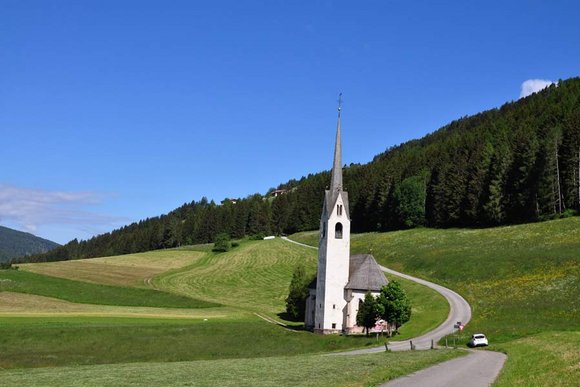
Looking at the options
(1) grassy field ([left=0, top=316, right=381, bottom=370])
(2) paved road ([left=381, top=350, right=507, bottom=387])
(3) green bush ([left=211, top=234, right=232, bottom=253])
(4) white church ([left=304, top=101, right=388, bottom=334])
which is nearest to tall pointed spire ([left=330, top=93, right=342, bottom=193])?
(4) white church ([left=304, top=101, right=388, bottom=334])

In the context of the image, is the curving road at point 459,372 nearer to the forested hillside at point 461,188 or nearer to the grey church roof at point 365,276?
the grey church roof at point 365,276

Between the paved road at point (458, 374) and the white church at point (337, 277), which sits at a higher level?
the white church at point (337, 277)

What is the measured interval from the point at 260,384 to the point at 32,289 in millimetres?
59849

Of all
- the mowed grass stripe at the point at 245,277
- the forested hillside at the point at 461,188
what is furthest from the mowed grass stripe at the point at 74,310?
the forested hillside at the point at 461,188

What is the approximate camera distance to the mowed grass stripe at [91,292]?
2709 inches

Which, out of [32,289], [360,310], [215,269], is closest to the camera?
[360,310]

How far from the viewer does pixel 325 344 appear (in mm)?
48688

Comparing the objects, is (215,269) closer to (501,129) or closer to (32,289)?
(32,289)

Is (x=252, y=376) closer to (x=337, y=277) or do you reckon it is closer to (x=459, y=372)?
(x=459, y=372)

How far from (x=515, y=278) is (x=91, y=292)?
51.8m

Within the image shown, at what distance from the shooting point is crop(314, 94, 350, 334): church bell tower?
58938 mm

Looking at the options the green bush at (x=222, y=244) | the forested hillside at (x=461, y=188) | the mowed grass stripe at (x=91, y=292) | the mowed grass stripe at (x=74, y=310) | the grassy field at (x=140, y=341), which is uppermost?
the forested hillside at (x=461, y=188)

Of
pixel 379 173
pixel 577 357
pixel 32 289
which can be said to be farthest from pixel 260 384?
pixel 379 173

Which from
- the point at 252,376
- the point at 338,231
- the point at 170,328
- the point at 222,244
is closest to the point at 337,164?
the point at 338,231
